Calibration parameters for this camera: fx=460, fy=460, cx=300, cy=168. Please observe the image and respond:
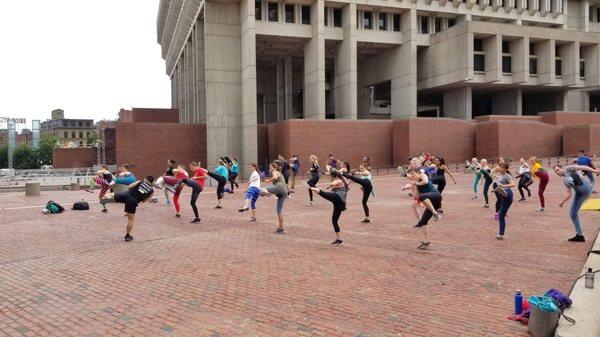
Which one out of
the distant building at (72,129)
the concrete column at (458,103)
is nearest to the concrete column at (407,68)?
the concrete column at (458,103)

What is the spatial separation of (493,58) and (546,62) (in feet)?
23.3

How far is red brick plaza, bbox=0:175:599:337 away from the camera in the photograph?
572cm

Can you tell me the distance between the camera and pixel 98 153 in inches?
2657

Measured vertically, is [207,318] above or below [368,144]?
below

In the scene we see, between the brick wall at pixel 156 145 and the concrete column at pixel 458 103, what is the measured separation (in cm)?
2513

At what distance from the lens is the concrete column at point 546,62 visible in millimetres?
45281

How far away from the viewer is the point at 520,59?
44156 millimetres

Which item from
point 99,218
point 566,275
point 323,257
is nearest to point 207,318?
point 323,257

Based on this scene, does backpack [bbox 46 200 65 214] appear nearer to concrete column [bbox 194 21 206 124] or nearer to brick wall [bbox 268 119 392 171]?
brick wall [bbox 268 119 392 171]

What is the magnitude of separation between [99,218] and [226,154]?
22.6 m

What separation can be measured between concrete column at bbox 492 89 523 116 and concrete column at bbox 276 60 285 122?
23.6 m

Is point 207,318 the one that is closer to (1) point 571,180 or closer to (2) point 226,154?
(1) point 571,180

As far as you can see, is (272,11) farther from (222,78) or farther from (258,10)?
(222,78)

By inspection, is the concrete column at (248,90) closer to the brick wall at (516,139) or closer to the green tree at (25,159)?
the brick wall at (516,139)
